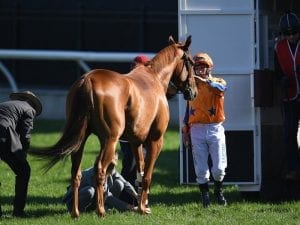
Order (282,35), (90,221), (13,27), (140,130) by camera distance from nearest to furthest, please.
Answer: (90,221)
(140,130)
(282,35)
(13,27)

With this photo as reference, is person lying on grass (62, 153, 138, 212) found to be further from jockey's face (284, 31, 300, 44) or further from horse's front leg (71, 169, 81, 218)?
jockey's face (284, 31, 300, 44)

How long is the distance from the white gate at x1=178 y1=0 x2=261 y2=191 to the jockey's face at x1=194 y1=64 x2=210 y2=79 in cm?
42

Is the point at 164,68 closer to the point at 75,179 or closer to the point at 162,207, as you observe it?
the point at 162,207

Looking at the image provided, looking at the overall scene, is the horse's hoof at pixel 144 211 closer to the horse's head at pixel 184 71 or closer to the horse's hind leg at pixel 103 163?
the horse's hind leg at pixel 103 163

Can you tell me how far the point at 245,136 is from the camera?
10828 mm

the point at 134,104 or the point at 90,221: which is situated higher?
the point at 134,104

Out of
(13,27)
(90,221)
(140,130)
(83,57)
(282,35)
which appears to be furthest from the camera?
(13,27)

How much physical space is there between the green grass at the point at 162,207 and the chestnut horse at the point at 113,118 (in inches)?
12.5

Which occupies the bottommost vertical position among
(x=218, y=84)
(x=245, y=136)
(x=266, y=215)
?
(x=266, y=215)

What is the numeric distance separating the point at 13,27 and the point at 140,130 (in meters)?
12.5

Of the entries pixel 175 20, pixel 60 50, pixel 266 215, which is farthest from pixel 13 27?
pixel 266 215

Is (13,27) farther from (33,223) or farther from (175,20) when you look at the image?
(33,223)

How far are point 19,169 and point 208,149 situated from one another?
2.17 metres

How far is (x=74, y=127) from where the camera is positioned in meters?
9.09
